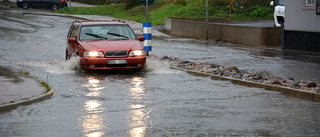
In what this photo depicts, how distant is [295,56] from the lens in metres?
21.5

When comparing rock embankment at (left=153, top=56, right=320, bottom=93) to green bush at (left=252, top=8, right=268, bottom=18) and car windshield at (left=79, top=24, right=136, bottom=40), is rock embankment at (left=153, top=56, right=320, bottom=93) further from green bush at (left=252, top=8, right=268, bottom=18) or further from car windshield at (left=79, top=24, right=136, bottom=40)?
green bush at (left=252, top=8, right=268, bottom=18)

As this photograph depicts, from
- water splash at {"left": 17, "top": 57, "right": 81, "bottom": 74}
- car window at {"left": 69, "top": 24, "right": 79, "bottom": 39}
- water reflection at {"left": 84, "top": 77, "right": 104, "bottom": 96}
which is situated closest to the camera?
water reflection at {"left": 84, "top": 77, "right": 104, "bottom": 96}

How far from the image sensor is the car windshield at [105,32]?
647 inches

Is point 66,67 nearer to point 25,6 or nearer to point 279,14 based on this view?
point 279,14

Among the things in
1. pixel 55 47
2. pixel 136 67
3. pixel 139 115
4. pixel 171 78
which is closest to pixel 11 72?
pixel 136 67

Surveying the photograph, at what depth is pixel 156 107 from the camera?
33.2 feet

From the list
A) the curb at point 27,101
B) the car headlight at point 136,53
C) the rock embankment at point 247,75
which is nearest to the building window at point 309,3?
the rock embankment at point 247,75

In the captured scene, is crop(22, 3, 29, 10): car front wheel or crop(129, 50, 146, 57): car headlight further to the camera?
crop(22, 3, 29, 10): car front wheel

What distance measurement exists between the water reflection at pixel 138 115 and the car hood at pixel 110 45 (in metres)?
2.75

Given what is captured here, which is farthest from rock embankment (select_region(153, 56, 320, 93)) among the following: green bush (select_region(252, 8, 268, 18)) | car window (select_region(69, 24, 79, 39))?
green bush (select_region(252, 8, 268, 18))

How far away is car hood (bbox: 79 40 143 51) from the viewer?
15.3 meters

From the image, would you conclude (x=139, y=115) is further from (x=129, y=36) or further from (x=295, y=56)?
(x=295, y=56)

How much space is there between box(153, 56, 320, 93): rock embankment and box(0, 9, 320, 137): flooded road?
652mm

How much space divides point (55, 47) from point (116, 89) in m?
12.8
